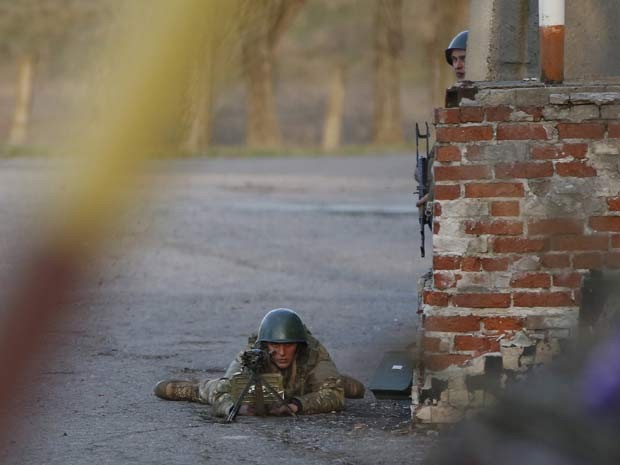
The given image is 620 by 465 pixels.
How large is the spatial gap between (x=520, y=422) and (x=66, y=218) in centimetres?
143

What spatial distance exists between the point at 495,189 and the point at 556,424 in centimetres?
285

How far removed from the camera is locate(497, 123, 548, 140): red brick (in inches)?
Answer: 261

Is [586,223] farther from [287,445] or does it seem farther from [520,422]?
[520,422]

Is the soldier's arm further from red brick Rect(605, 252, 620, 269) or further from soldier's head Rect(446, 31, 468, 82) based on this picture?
soldier's head Rect(446, 31, 468, 82)

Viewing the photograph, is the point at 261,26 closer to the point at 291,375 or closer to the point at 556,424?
the point at 556,424

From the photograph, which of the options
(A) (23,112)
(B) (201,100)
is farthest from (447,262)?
(B) (201,100)

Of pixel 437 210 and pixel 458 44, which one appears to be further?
pixel 458 44

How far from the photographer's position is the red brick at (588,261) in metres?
6.70

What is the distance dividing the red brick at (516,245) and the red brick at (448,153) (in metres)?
0.42

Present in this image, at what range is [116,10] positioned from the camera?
9.64 feet

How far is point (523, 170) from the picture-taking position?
21.8ft

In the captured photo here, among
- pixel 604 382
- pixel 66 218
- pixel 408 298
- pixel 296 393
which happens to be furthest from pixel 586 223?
pixel 408 298

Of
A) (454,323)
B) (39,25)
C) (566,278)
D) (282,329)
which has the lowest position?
(282,329)

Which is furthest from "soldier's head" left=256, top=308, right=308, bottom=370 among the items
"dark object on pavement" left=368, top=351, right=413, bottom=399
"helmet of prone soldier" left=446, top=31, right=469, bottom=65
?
"helmet of prone soldier" left=446, top=31, right=469, bottom=65
